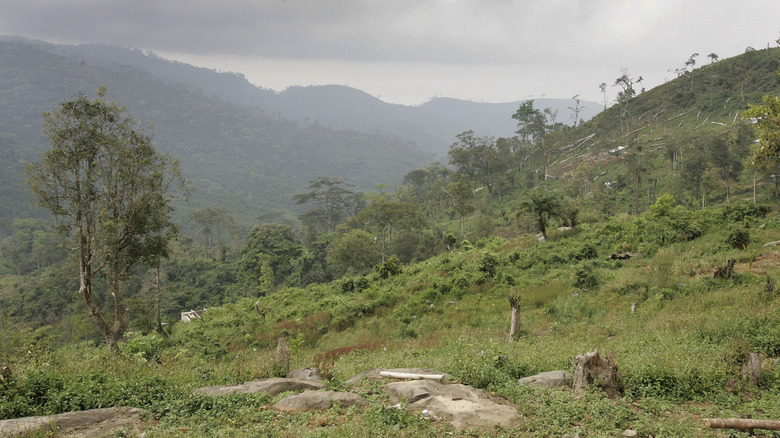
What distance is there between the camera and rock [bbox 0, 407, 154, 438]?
4.74 meters

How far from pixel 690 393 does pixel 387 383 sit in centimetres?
440

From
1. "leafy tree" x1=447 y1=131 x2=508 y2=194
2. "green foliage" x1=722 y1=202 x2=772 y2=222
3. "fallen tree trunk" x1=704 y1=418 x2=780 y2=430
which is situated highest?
"leafy tree" x1=447 y1=131 x2=508 y2=194

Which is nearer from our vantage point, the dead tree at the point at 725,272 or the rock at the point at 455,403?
the rock at the point at 455,403

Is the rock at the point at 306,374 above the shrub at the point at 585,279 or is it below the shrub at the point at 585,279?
below

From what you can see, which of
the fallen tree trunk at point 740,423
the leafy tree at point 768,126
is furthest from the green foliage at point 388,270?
the fallen tree trunk at point 740,423

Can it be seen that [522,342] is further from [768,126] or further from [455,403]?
[768,126]

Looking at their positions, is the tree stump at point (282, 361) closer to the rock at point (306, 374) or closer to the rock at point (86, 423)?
the rock at point (306, 374)

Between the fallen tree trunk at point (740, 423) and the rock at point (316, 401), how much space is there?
168 inches

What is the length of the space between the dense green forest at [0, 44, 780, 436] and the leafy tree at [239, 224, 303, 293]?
0.62 feet

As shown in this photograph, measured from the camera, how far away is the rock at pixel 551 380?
6.12m

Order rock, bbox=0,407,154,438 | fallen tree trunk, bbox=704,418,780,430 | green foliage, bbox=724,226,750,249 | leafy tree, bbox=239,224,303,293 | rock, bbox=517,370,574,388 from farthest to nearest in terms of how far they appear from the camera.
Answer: leafy tree, bbox=239,224,303,293
green foliage, bbox=724,226,750,249
rock, bbox=517,370,574,388
rock, bbox=0,407,154,438
fallen tree trunk, bbox=704,418,780,430

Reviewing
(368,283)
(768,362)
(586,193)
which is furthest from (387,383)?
(586,193)

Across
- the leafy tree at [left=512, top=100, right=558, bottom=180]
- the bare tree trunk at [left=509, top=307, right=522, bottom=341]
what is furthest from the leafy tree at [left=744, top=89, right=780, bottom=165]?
the leafy tree at [left=512, top=100, right=558, bottom=180]

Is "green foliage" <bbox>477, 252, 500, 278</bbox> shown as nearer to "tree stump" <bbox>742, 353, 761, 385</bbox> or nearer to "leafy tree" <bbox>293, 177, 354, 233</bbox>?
"tree stump" <bbox>742, 353, 761, 385</bbox>
